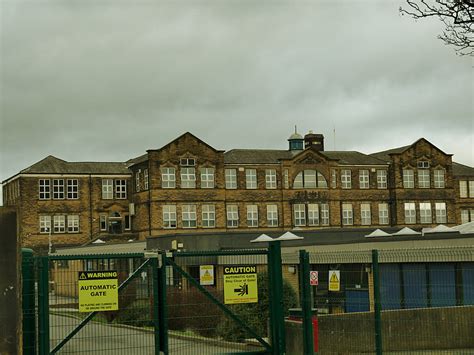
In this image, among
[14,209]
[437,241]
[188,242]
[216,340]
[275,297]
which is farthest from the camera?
[188,242]

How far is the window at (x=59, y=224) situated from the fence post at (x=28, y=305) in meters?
70.1

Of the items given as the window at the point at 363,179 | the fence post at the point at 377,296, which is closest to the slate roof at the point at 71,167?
the window at the point at 363,179

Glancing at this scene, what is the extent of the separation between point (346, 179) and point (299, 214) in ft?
21.4

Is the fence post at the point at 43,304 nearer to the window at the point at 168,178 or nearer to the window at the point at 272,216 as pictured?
the window at the point at 168,178

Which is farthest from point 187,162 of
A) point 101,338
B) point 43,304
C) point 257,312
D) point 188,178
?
point 43,304

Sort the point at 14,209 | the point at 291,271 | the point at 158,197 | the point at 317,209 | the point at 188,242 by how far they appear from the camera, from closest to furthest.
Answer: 1. the point at 14,209
2. the point at 291,271
3. the point at 188,242
4. the point at 158,197
5. the point at 317,209

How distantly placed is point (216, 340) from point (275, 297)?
2.37 metres

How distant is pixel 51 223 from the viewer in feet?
266

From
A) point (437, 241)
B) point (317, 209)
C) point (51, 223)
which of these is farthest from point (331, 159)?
point (437, 241)

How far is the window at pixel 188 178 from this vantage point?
74.6 metres

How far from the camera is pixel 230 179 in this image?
254 ft

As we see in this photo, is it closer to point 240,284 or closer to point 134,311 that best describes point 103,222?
point 134,311

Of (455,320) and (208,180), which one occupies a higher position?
(208,180)

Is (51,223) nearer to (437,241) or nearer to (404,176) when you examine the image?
(404,176)
